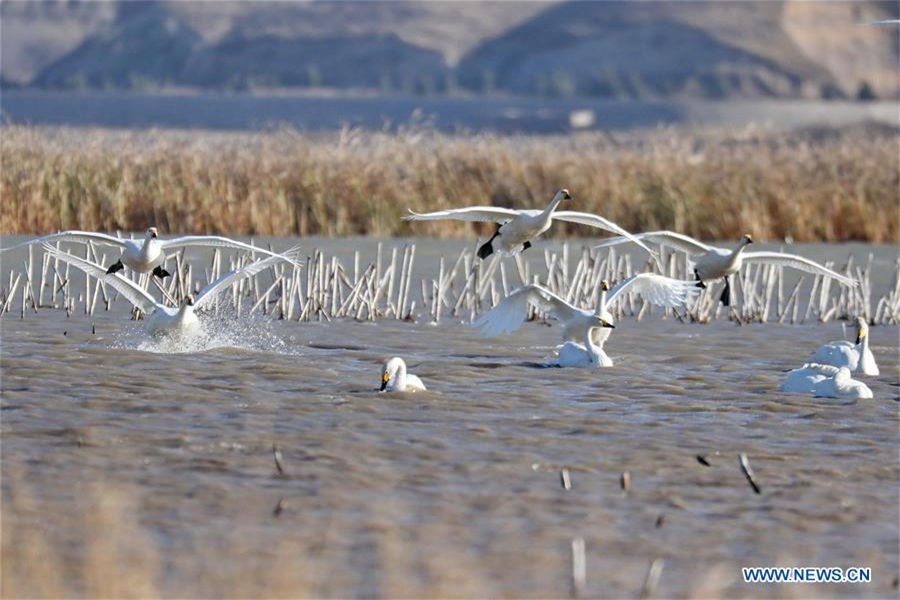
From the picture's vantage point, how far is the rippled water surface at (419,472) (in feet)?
22.3

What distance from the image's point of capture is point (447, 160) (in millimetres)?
22547

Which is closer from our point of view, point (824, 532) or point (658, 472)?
point (824, 532)

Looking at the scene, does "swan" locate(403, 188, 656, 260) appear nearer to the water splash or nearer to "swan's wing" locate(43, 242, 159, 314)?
the water splash

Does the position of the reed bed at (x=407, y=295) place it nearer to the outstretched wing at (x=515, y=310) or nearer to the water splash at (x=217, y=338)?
the water splash at (x=217, y=338)

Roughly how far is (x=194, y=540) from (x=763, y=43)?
15632cm

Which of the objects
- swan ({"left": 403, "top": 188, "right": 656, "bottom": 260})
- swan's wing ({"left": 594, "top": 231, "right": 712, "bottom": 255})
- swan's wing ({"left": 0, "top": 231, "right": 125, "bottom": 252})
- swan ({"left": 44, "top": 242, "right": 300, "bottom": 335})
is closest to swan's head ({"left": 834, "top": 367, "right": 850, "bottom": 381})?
swan ({"left": 403, "top": 188, "right": 656, "bottom": 260})

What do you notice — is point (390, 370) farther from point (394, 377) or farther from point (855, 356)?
point (855, 356)

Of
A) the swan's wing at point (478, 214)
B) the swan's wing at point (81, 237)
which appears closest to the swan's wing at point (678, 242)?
the swan's wing at point (478, 214)

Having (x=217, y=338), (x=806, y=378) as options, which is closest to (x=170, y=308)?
(x=217, y=338)

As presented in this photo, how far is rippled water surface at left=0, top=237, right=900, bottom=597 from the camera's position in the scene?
6.80 meters

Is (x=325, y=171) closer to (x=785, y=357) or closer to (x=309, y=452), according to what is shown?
(x=785, y=357)

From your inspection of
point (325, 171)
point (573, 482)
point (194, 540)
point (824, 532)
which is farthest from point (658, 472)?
point (325, 171)

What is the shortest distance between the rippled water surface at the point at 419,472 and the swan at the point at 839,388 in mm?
135

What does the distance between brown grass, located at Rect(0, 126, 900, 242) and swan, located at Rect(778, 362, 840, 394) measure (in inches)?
389
